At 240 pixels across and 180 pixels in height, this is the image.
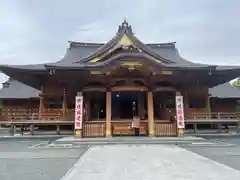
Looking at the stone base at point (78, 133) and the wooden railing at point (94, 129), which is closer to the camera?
the stone base at point (78, 133)

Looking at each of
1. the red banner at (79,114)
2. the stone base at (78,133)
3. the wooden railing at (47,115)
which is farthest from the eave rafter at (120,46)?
the stone base at (78,133)

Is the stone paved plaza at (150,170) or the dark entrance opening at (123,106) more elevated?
the dark entrance opening at (123,106)

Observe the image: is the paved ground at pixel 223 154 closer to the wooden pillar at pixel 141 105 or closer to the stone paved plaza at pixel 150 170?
the stone paved plaza at pixel 150 170

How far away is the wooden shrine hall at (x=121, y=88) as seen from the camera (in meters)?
13.1

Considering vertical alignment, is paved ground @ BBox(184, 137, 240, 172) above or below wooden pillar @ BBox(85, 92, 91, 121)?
below

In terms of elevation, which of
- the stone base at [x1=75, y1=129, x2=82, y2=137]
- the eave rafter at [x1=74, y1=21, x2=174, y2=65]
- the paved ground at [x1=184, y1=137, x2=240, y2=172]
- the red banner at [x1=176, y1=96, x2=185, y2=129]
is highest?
the eave rafter at [x1=74, y1=21, x2=174, y2=65]

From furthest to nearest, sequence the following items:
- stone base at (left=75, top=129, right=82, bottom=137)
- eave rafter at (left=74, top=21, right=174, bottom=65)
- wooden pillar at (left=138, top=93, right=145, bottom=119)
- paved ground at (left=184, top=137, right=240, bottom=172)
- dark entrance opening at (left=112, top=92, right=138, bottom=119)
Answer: dark entrance opening at (left=112, top=92, right=138, bottom=119) < eave rafter at (left=74, top=21, right=174, bottom=65) < wooden pillar at (left=138, top=93, right=145, bottom=119) < stone base at (left=75, top=129, right=82, bottom=137) < paved ground at (left=184, top=137, right=240, bottom=172)

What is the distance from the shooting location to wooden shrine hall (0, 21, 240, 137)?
1305 cm

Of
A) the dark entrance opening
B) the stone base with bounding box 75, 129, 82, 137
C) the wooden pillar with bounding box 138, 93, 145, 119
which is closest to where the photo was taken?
the stone base with bounding box 75, 129, 82, 137

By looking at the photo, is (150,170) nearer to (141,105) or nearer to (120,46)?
(141,105)

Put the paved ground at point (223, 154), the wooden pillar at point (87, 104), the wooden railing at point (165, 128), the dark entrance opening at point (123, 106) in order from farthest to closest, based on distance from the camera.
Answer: the dark entrance opening at point (123, 106)
the wooden pillar at point (87, 104)
the wooden railing at point (165, 128)
the paved ground at point (223, 154)

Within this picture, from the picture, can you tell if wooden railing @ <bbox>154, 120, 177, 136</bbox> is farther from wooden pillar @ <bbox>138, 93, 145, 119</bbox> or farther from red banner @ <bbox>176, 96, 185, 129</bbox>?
wooden pillar @ <bbox>138, 93, 145, 119</bbox>

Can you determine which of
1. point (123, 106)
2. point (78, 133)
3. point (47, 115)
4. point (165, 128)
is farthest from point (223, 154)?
point (47, 115)

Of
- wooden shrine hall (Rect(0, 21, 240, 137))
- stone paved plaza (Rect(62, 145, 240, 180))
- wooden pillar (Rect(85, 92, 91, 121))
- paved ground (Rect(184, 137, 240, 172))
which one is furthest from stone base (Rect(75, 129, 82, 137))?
stone paved plaza (Rect(62, 145, 240, 180))
